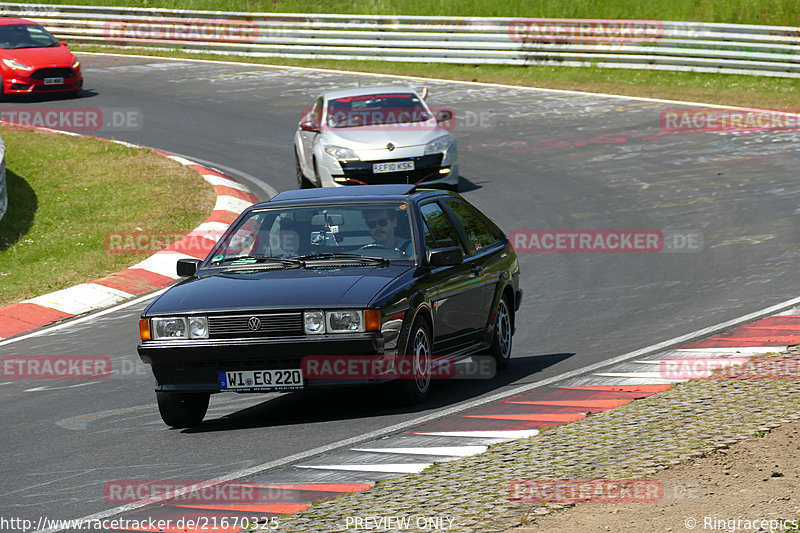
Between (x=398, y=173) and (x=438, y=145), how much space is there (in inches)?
29.8

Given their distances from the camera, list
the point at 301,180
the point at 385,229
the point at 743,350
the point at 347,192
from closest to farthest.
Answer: the point at 385,229
the point at 347,192
the point at 743,350
the point at 301,180

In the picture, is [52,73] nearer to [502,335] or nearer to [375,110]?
[375,110]

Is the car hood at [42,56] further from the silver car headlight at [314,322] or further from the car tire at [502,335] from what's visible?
the silver car headlight at [314,322]

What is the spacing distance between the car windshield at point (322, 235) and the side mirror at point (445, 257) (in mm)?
Result: 193

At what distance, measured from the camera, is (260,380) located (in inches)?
310

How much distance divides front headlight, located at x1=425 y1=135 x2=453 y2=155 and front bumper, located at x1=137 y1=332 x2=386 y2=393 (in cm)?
1011

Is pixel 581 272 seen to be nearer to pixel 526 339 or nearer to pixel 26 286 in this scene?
pixel 526 339

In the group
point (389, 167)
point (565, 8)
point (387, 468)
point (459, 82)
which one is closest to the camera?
point (387, 468)

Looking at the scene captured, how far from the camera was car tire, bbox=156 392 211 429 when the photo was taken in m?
8.30

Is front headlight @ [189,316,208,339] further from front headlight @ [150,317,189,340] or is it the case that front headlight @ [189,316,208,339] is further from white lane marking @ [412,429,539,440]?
white lane marking @ [412,429,539,440]

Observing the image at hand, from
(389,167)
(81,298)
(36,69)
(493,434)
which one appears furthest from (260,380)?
(36,69)

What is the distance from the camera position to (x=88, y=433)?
27.3 feet

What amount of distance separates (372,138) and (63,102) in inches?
481

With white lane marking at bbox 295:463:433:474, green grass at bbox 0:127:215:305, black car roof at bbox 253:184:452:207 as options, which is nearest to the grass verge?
green grass at bbox 0:127:215:305
